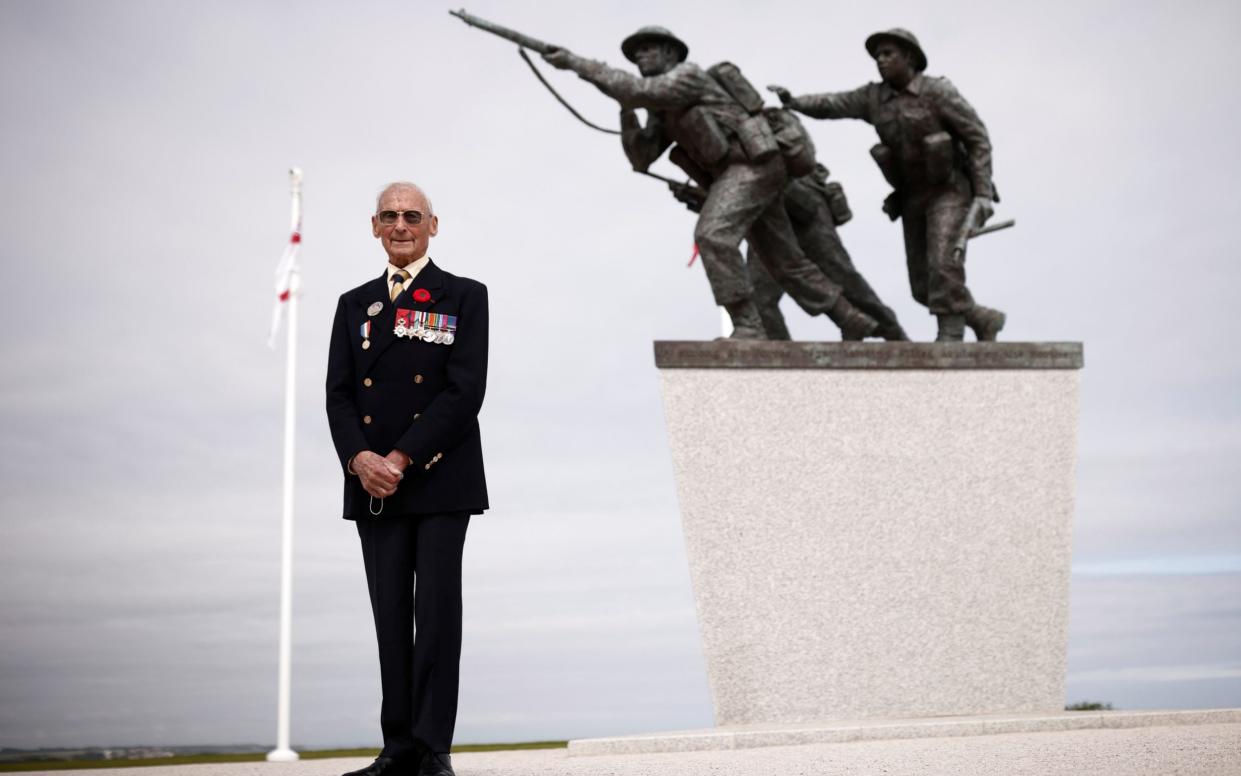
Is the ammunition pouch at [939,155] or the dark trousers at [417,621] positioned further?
the ammunition pouch at [939,155]

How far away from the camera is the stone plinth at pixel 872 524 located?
22.7 feet

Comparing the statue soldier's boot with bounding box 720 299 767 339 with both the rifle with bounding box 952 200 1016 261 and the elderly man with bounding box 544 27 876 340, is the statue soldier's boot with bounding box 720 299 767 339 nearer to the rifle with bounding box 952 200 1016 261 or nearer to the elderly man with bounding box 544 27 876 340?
the elderly man with bounding box 544 27 876 340

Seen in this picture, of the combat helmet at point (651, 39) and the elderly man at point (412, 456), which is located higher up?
the combat helmet at point (651, 39)

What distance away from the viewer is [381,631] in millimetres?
3648

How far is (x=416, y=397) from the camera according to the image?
367 cm

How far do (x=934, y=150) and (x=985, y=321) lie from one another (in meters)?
1.09

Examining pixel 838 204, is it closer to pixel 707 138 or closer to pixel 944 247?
pixel 944 247

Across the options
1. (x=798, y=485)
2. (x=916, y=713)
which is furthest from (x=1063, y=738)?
(x=798, y=485)

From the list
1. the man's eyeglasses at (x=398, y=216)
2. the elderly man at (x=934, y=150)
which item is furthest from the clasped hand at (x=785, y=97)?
the man's eyeglasses at (x=398, y=216)

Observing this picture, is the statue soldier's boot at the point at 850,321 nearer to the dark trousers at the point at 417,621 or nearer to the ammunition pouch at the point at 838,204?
the ammunition pouch at the point at 838,204

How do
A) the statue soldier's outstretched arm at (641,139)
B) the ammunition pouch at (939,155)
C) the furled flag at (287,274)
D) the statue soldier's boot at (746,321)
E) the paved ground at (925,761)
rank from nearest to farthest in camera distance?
the paved ground at (925,761), the statue soldier's boot at (746,321), the statue soldier's outstretched arm at (641,139), the ammunition pouch at (939,155), the furled flag at (287,274)

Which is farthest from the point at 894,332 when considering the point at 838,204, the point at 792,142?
the point at 792,142

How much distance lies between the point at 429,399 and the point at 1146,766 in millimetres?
2523

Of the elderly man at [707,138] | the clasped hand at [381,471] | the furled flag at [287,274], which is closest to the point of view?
the clasped hand at [381,471]
